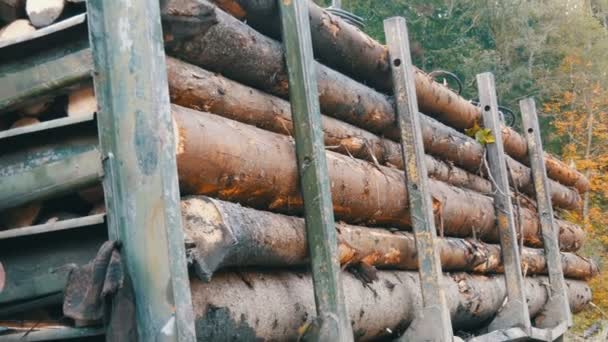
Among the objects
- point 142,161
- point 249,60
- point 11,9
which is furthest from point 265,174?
point 11,9

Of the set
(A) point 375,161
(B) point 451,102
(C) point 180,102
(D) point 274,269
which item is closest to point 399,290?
(A) point 375,161

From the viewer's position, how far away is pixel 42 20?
8.09ft

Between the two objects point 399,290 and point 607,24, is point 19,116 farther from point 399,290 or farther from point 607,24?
point 607,24

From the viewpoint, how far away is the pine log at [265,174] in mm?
2621

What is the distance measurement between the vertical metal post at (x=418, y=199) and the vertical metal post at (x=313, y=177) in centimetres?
109

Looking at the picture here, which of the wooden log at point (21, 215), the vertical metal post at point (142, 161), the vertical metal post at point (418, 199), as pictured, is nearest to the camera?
the vertical metal post at point (142, 161)

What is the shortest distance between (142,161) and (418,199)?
7.48 feet

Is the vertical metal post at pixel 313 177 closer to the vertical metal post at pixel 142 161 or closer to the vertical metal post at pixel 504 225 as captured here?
the vertical metal post at pixel 142 161

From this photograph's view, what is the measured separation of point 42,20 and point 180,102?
22.0 inches

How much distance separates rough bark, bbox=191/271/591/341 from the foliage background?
21.6 meters

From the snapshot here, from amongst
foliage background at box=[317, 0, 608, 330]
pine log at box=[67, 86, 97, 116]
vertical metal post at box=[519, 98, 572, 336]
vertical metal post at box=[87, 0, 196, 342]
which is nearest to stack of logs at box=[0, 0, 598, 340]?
pine log at box=[67, 86, 97, 116]

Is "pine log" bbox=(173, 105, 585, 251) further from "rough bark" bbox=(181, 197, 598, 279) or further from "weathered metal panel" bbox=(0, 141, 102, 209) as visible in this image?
"weathered metal panel" bbox=(0, 141, 102, 209)

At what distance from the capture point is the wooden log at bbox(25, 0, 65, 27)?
2438 mm

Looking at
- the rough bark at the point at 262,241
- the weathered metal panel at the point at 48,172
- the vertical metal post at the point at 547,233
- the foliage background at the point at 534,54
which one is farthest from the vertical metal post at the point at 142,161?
the foliage background at the point at 534,54
